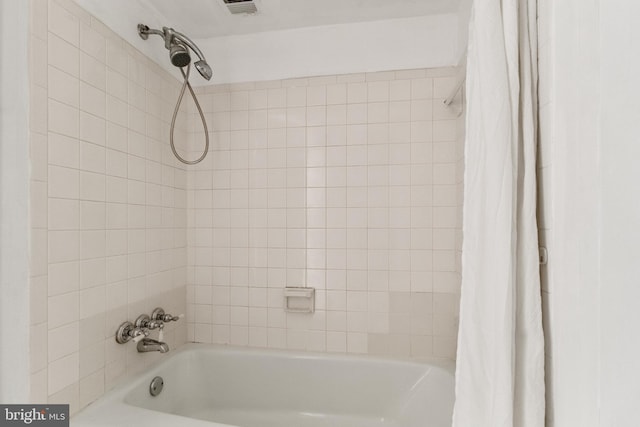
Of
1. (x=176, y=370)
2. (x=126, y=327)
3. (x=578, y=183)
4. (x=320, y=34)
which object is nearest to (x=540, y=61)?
(x=578, y=183)

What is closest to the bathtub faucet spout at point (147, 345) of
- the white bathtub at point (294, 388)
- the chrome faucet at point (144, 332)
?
the chrome faucet at point (144, 332)

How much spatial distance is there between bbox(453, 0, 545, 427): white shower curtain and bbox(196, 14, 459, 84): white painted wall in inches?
39.0

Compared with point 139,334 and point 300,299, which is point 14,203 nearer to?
point 139,334

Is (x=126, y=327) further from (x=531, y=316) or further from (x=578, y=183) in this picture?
(x=578, y=183)

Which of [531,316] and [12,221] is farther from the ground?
[12,221]

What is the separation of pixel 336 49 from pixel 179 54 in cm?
81

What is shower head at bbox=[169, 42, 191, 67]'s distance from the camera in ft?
5.24

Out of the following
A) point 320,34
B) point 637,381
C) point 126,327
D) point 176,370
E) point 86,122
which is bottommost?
point 176,370

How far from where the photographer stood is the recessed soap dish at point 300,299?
1839 mm

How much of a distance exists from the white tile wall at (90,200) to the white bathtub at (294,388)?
1.10ft

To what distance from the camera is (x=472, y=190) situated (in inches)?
33.9

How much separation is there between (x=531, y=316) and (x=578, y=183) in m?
0.31

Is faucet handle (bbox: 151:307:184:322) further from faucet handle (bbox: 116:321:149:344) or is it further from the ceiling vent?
the ceiling vent

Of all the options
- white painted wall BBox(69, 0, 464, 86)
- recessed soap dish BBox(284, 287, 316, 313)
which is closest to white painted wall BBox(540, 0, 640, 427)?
white painted wall BBox(69, 0, 464, 86)
